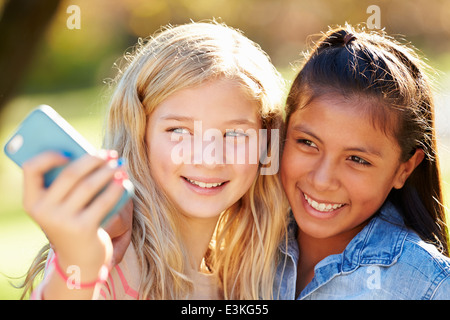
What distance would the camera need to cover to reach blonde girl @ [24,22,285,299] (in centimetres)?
215

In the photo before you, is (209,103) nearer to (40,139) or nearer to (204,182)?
(204,182)

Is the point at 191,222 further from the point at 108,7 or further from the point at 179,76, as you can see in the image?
the point at 108,7

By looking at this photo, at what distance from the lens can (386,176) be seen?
246 centimetres

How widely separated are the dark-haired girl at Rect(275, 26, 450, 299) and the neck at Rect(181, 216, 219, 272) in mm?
373

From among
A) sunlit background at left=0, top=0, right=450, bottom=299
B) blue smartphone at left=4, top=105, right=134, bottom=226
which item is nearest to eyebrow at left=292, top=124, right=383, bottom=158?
blue smartphone at left=4, top=105, right=134, bottom=226

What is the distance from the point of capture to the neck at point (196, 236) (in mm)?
2363

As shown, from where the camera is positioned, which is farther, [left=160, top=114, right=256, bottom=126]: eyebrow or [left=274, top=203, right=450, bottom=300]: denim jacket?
[left=274, top=203, right=450, bottom=300]: denim jacket

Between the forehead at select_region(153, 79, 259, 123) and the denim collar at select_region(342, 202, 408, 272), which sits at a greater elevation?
the forehead at select_region(153, 79, 259, 123)

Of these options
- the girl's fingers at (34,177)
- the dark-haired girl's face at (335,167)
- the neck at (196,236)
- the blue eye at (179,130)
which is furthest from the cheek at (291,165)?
the girl's fingers at (34,177)

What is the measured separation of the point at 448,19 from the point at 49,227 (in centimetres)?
1275

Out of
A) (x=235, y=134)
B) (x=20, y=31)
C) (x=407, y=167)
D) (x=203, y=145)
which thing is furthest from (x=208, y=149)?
(x=20, y=31)

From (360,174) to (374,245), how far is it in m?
0.32

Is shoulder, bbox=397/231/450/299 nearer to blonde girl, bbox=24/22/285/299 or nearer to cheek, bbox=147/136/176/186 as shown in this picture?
blonde girl, bbox=24/22/285/299

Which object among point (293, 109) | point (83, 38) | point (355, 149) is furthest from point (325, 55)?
point (83, 38)
